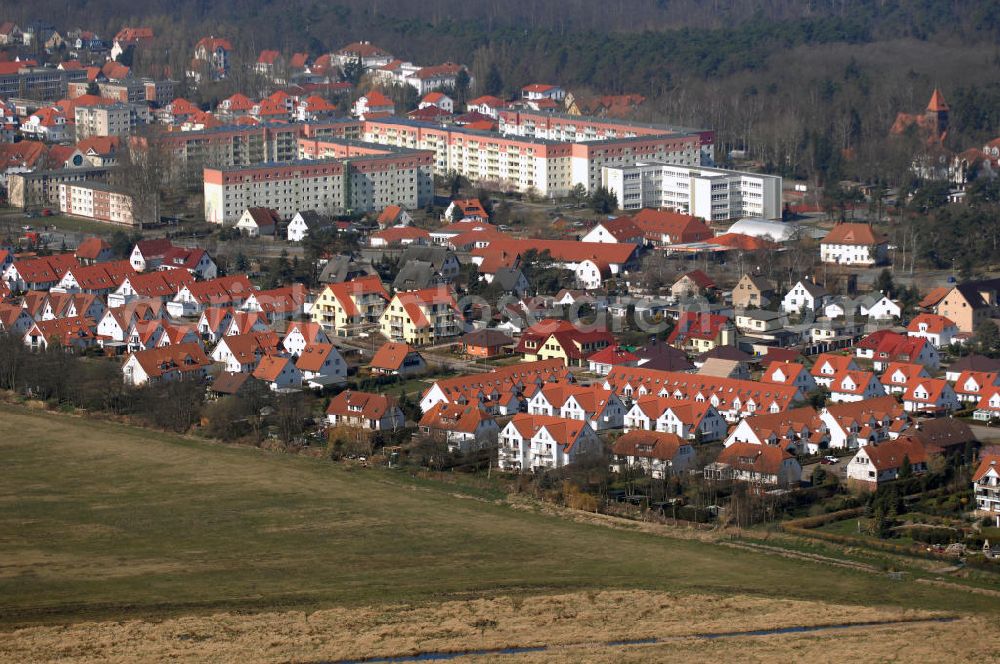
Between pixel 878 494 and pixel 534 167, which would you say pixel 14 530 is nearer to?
pixel 878 494

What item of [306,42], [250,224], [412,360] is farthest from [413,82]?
[412,360]

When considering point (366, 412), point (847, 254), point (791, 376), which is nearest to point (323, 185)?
point (847, 254)

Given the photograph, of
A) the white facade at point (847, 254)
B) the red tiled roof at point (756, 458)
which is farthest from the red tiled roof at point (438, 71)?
the red tiled roof at point (756, 458)

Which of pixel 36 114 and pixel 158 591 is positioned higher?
pixel 36 114

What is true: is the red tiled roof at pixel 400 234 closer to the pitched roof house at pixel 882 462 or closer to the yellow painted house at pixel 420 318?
the yellow painted house at pixel 420 318

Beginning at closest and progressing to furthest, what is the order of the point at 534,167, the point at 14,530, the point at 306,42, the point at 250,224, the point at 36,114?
1. the point at 14,530
2. the point at 250,224
3. the point at 534,167
4. the point at 36,114
5. the point at 306,42
